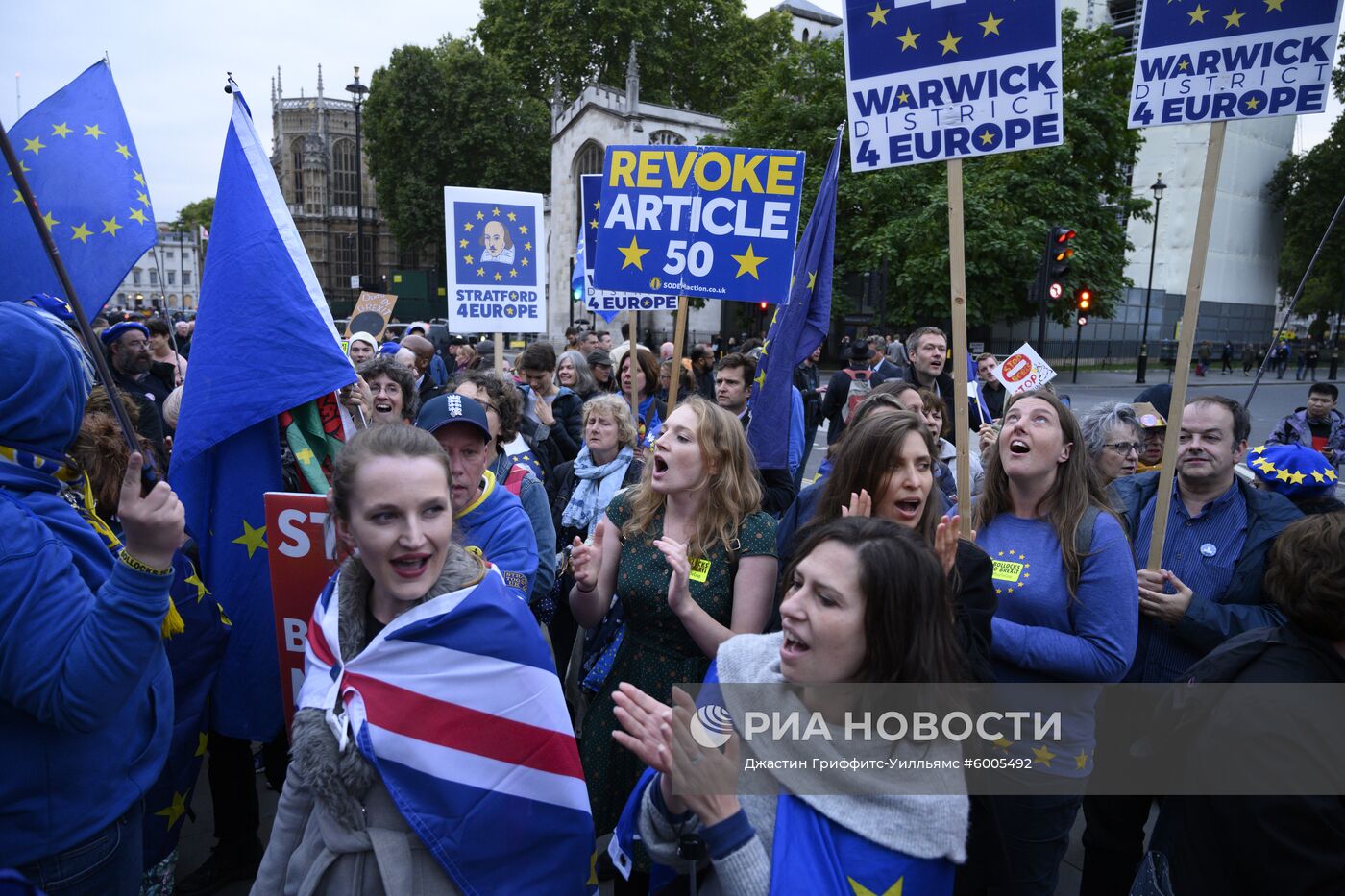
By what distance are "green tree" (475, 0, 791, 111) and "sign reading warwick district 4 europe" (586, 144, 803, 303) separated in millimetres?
40431

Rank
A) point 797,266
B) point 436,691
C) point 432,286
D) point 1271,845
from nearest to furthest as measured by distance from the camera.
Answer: point 1271,845
point 436,691
point 797,266
point 432,286

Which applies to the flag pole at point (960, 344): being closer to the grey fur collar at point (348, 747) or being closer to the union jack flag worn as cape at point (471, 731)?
the union jack flag worn as cape at point (471, 731)

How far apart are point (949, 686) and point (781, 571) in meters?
1.20

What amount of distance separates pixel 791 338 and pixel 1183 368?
2.02 meters

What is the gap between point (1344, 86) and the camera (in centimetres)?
3759

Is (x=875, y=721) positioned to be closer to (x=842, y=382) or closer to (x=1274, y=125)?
(x=842, y=382)

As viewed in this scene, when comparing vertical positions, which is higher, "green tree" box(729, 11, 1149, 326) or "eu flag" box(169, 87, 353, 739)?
"green tree" box(729, 11, 1149, 326)

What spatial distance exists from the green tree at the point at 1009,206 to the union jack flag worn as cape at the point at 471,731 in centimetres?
2254

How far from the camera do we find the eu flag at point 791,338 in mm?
Result: 4750

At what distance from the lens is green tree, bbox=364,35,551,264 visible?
41188mm

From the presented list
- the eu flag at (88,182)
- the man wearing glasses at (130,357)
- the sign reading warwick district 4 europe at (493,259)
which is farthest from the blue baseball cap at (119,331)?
the eu flag at (88,182)

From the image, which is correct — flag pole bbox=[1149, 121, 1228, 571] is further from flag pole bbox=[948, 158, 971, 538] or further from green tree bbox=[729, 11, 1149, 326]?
green tree bbox=[729, 11, 1149, 326]

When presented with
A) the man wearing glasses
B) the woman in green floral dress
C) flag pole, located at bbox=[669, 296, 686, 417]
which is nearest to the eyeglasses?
flag pole, located at bbox=[669, 296, 686, 417]

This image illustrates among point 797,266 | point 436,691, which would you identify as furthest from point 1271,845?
point 797,266
